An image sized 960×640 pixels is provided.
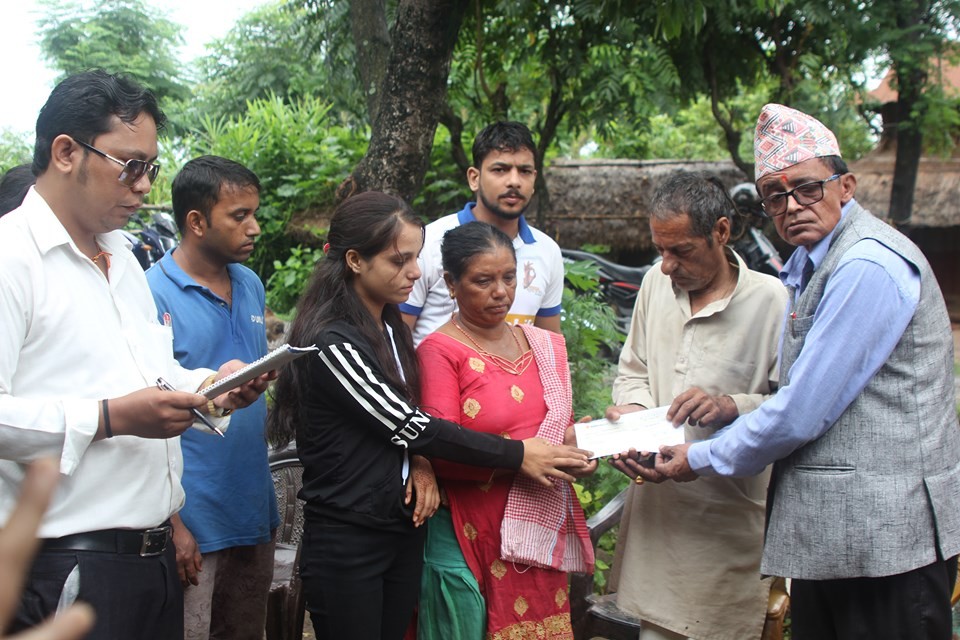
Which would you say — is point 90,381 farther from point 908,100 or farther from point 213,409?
point 908,100

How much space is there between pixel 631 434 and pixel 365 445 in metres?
0.87

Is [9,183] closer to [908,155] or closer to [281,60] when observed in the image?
[908,155]

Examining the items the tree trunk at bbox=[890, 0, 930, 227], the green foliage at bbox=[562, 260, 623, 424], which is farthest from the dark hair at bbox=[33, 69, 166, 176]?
the tree trunk at bbox=[890, 0, 930, 227]

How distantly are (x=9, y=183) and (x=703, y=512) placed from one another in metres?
2.77

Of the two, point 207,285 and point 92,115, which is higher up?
point 92,115

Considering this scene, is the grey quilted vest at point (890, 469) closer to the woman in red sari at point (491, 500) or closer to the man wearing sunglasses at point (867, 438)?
the man wearing sunglasses at point (867, 438)

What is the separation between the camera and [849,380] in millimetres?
2203

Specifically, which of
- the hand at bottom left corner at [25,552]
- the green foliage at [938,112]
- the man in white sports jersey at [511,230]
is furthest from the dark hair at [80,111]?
the green foliage at [938,112]

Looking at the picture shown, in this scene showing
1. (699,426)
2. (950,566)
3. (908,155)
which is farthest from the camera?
(908,155)

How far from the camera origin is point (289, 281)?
7883 millimetres

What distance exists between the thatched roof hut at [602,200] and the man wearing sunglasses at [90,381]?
Answer: 890 centimetres

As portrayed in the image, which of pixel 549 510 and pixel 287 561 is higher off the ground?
pixel 549 510

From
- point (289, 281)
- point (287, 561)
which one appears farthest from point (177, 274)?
point (289, 281)

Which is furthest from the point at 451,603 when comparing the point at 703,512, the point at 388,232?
the point at 388,232
